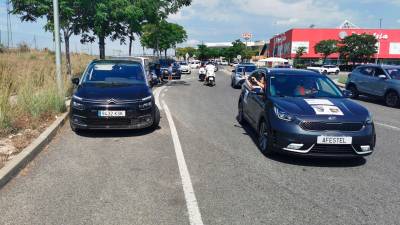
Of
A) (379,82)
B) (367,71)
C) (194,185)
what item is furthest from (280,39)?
(194,185)

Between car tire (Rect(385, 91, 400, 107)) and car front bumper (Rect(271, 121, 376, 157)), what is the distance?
34.8ft

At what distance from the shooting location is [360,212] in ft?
14.5

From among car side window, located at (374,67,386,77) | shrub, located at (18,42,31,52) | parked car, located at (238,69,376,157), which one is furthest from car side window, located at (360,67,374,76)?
shrub, located at (18,42,31,52)

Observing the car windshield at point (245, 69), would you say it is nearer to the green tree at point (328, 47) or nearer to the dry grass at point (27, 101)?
the dry grass at point (27, 101)

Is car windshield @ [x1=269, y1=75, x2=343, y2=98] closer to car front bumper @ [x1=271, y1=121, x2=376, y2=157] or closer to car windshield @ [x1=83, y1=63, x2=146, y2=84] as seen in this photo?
car front bumper @ [x1=271, y1=121, x2=376, y2=157]

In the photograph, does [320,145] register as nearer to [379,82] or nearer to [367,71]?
[379,82]

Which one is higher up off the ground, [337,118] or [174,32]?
[174,32]

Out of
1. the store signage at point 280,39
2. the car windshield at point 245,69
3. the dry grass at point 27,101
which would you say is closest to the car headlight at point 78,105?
the dry grass at point 27,101

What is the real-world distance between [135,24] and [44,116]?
41.8ft

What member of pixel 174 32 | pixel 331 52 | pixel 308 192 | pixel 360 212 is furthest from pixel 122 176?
pixel 331 52

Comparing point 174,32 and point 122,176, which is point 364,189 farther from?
point 174,32

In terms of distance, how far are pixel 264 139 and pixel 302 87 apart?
144 centimetres

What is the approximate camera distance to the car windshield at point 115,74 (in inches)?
367

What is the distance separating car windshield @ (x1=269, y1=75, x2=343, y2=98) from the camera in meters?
7.40
